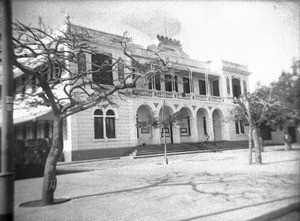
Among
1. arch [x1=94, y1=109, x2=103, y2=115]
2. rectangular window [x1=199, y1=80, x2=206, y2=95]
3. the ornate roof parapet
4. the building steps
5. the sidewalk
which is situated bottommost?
the sidewalk

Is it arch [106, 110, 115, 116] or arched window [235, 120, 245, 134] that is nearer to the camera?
arch [106, 110, 115, 116]

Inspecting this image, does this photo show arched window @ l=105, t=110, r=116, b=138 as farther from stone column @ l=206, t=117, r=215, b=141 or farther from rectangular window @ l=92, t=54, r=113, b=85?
stone column @ l=206, t=117, r=215, b=141

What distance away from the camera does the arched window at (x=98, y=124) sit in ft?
59.3

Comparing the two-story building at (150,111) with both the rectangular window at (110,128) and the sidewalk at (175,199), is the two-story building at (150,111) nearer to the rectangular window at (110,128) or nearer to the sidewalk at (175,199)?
the rectangular window at (110,128)

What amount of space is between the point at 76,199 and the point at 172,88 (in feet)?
61.9

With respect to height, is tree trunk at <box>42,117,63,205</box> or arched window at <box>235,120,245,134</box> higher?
arched window at <box>235,120,245,134</box>

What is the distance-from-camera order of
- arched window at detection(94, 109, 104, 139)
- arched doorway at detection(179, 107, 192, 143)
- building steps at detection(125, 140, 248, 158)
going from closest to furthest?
arched window at detection(94, 109, 104, 139) → building steps at detection(125, 140, 248, 158) → arched doorway at detection(179, 107, 192, 143)

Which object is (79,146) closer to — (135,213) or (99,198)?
(99,198)

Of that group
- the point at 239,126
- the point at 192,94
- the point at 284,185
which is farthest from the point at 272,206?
the point at 239,126

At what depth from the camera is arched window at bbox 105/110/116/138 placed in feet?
61.5

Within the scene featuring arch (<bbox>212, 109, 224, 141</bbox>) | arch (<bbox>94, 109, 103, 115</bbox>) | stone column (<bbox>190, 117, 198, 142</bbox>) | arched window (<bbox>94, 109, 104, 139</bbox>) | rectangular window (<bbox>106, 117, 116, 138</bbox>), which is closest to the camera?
arched window (<bbox>94, 109, 104, 139</bbox>)

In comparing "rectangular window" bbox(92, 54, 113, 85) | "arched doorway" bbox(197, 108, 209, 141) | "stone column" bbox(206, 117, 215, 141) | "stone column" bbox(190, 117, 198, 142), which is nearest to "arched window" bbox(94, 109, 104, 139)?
"rectangular window" bbox(92, 54, 113, 85)

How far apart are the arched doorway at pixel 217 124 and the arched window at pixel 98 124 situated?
14720 mm

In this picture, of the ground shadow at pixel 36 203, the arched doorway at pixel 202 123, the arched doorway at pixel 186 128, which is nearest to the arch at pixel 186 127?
the arched doorway at pixel 186 128
